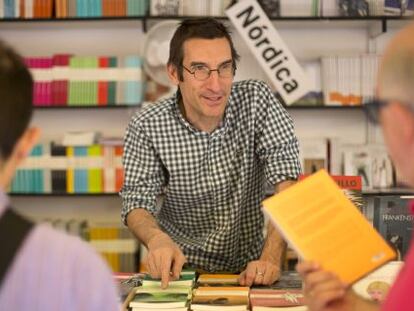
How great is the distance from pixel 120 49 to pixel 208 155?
7.53 ft

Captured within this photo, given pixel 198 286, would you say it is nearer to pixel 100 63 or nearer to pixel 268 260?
pixel 268 260

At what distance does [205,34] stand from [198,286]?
0.87 m

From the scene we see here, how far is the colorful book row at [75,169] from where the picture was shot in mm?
4207

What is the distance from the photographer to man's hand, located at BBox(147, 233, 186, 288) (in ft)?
6.15

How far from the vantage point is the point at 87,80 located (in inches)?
165

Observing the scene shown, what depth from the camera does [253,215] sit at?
2.38m

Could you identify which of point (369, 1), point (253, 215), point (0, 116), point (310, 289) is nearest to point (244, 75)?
point (369, 1)

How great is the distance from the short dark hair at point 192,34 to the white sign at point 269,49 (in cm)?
181

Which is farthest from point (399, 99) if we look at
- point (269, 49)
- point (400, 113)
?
point (269, 49)

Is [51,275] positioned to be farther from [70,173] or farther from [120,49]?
[120,49]

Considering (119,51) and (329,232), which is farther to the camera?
(119,51)

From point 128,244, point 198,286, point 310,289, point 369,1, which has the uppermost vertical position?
point 369,1

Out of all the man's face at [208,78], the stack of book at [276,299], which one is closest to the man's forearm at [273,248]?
the stack of book at [276,299]

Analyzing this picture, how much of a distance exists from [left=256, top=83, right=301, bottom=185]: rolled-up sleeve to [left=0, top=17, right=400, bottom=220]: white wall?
6.73ft
